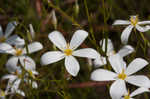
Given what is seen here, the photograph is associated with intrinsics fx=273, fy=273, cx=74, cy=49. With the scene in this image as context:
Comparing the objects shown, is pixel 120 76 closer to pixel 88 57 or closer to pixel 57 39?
pixel 88 57

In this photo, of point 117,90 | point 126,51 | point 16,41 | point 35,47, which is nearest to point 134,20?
point 126,51

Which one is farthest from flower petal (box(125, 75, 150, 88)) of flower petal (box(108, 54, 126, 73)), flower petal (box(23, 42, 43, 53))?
flower petal (box(23, 42, 43, 53))

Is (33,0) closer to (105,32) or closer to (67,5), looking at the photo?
(67,5)

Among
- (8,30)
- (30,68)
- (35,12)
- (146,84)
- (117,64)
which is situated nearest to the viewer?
(146,84)

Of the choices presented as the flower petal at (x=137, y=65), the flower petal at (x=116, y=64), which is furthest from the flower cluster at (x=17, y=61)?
the flower petal at (x=137, y=65)

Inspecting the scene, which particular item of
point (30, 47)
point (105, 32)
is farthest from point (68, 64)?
point (30, 47)

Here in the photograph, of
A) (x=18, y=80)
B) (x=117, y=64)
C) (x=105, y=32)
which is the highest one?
(x=105, y=32)

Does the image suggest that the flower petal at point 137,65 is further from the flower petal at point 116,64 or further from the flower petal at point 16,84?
the flower petal at point 16,84
